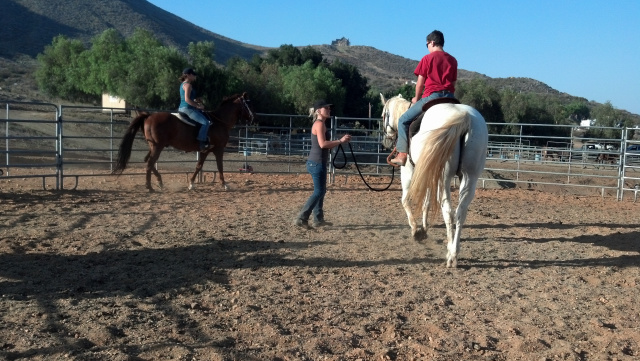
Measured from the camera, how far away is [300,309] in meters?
3.92

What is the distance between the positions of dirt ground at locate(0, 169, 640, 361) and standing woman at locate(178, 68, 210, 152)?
2.41 meters

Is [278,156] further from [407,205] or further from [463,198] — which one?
[463,198]

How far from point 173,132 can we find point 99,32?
67.5m

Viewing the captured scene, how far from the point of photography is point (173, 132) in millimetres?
10086

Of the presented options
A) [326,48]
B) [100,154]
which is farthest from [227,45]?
[100,154]

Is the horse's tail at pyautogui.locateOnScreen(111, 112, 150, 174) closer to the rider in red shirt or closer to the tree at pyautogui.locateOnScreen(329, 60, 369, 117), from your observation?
the rider in red shirt

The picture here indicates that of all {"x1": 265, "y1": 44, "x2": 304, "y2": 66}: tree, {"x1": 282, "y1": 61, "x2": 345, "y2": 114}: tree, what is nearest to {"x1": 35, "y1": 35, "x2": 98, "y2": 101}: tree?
{"x1": 282, "y1": 61, "x2": 345, "y2": 114}: tree

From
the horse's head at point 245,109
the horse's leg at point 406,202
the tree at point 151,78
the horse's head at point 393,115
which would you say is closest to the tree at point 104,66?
the tree at point 151,78

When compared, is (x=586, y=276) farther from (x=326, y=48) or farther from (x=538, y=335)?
(x=326, y=48)

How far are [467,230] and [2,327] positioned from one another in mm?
5495

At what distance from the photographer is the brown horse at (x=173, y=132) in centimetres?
974

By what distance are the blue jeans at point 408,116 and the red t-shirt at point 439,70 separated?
0.06 metres

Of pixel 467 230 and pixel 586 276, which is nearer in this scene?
pixel 586 276

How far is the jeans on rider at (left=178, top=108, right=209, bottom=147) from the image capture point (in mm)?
10180
